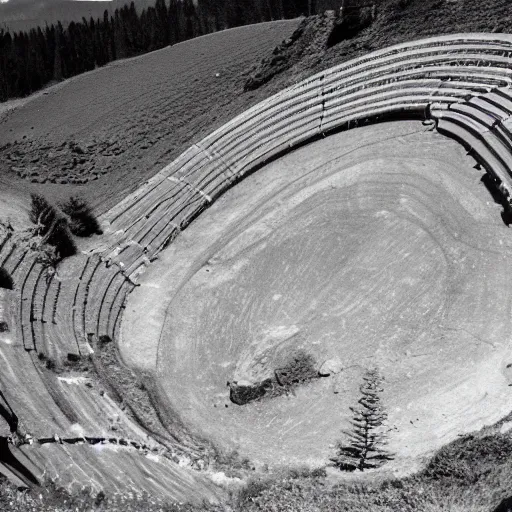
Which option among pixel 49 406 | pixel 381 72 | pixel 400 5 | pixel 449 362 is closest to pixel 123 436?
pixel 49 406

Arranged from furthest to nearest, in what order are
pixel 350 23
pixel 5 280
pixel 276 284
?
pixel 350 23 → pixel 276 284 → pixel 5 280

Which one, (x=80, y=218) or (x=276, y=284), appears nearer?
(x=276, y=284)

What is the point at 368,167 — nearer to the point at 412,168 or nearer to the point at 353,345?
the point at 412,168

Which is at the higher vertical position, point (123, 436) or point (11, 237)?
point (11, 237)

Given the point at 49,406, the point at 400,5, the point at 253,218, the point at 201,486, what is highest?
the point at 400,5

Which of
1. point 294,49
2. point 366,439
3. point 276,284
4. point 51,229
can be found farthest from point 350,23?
point 366,439

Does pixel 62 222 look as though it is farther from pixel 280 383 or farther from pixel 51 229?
pixel 280 383

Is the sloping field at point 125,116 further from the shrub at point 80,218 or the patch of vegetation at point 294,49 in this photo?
the shrub at point 80,218
